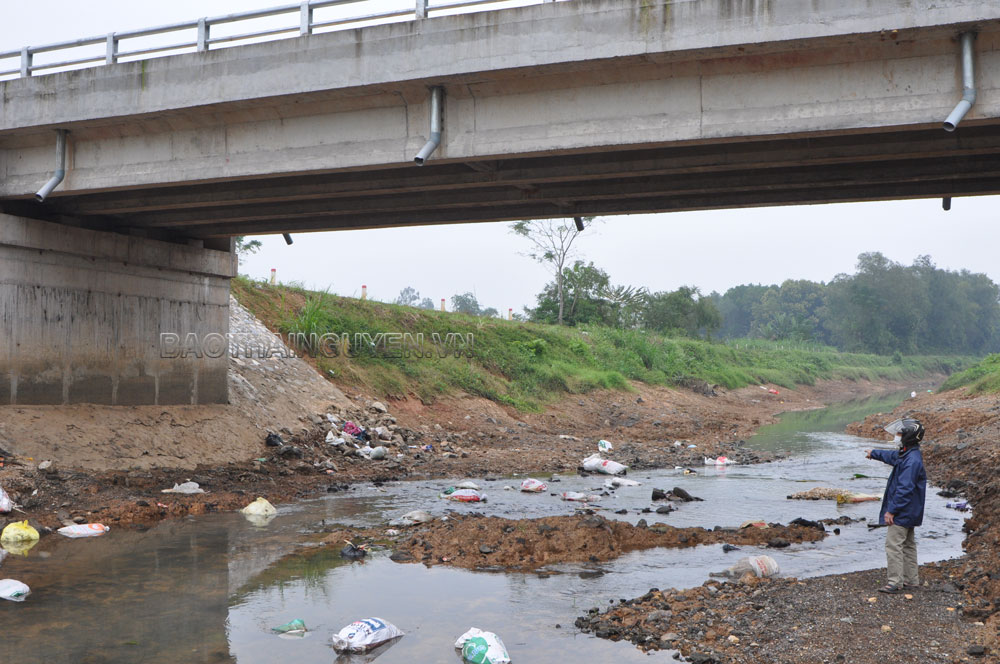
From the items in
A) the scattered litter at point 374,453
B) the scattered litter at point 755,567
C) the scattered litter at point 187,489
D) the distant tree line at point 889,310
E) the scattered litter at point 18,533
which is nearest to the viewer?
the scattered litter at point 755,567

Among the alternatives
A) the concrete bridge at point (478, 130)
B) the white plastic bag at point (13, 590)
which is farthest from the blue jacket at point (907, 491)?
the white plastic bag at point (13, 590)

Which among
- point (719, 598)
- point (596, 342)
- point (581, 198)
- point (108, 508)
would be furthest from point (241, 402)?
point (596, 342)

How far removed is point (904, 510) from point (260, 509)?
766cm

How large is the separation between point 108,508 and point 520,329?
20868 millimetres

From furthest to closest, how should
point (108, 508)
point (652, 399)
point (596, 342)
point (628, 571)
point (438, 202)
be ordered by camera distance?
point (596, 342), point (652, 399), point (438, 202), point (108, 508), point (628, 571)

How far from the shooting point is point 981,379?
27.7m

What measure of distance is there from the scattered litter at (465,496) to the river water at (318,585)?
0.66 feet

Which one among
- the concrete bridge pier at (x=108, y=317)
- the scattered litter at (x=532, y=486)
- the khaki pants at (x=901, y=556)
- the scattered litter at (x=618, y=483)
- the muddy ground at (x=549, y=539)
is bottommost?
the scattered litter at (x=618, y=483)

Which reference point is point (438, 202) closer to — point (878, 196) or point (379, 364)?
point (878, 196)

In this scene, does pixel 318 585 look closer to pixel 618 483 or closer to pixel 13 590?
pixel 13 590

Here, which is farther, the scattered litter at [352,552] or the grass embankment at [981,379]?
the grass embankment at [981,379]

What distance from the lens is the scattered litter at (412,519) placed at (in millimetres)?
9547

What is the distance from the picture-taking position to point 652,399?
1127 inches

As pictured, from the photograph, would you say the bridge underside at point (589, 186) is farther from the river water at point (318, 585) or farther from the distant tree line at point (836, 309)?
the distant tree line at point (836, 309)
